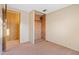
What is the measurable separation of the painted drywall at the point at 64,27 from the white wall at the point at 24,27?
1.16 m

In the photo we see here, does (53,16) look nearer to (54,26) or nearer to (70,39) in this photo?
(54,26)

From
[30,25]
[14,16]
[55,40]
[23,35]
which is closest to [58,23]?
[55,40]

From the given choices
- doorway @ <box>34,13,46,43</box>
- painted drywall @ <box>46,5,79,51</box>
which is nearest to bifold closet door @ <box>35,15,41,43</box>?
doorway @ <box>34,13,46,43</box>

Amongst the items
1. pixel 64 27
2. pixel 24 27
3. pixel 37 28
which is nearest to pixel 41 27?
pixel 37 28

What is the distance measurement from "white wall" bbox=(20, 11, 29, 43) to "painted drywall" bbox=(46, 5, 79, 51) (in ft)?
3.79

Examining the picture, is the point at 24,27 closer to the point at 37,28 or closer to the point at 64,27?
the point at 37,28

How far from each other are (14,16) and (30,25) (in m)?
1.09

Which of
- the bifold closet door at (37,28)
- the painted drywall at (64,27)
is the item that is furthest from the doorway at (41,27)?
the painted drywall at (64,27)

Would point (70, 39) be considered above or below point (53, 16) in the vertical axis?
below

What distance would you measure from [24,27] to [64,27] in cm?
189

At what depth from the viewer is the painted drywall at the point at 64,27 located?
3.71m

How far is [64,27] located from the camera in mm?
4379

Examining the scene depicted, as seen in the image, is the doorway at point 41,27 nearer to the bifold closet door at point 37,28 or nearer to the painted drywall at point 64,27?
the bifold closet door at point 37,28

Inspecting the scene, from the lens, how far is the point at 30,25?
17.3ft
